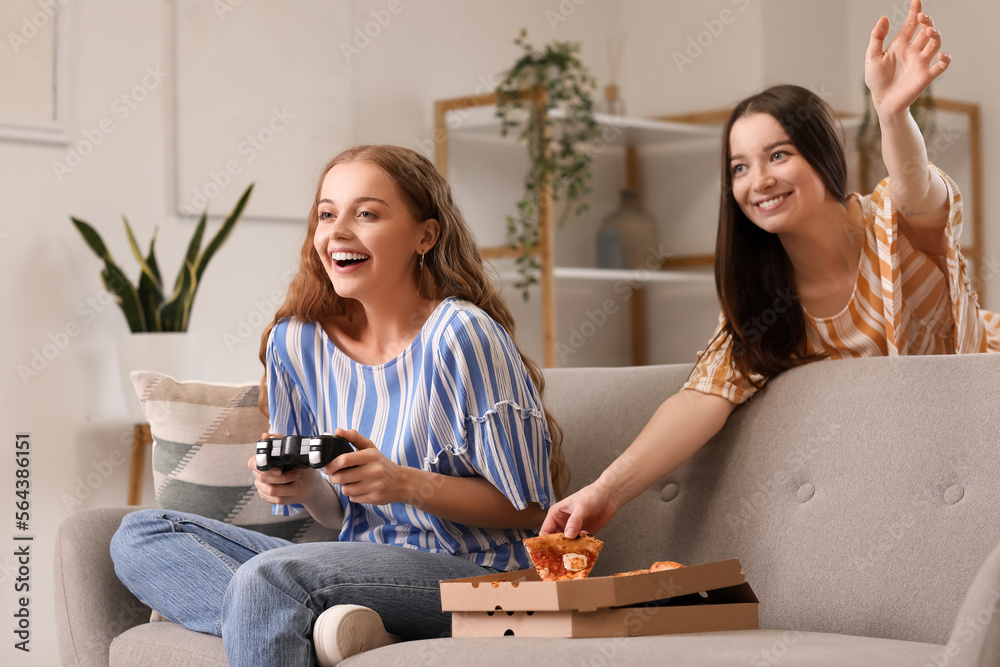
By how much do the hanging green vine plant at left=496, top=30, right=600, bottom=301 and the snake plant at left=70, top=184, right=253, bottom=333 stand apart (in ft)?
3.80

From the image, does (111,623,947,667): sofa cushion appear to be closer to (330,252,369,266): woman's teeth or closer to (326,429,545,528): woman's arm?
(326,429,545,528): woman's arm

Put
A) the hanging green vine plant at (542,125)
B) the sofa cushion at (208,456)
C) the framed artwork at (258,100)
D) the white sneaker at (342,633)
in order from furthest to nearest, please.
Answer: the hanging green vine plant at (542,125) → the framed artwork at (258,100) → the sofa cushion at (208,456) → the white sneaker at (342,633)

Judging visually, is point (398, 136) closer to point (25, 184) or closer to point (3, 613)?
point (25, 184)

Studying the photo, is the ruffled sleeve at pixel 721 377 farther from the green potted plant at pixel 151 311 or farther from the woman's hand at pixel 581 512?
the green potted plant at pixel 151 311

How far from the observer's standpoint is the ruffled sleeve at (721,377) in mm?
1628

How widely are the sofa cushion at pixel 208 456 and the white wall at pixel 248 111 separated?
1.07 metres

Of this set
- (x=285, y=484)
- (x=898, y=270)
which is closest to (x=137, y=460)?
(x=285, y=484)

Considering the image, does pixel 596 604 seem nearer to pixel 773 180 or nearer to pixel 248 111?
pixel 773 180

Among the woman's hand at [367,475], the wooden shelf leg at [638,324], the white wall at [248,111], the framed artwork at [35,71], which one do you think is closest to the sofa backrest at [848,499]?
the woman's hand at [367,475]

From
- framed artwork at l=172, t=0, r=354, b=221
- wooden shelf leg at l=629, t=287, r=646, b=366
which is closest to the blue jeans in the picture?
framed artwork at l=172, t=0, r=354, b=221

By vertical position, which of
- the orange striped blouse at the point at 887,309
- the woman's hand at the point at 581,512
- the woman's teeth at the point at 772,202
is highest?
the woman's teeth at the point at 772,202

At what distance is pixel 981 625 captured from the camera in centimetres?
101

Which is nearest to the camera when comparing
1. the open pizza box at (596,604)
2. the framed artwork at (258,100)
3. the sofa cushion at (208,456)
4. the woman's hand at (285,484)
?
the open pizza box at (596,604)

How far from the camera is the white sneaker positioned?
128 centimetres
